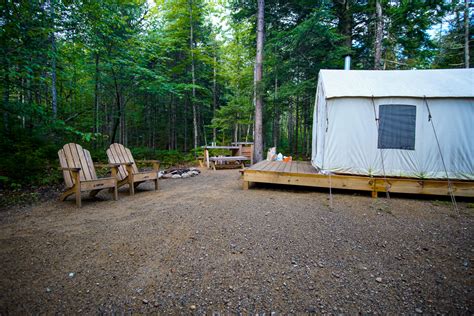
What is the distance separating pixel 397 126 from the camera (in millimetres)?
4203

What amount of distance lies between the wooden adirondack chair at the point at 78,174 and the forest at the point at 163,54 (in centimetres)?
40

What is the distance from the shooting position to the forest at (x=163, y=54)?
439 cm

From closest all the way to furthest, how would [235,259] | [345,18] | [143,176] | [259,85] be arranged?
1. [235,259]
2. [143,176]
3. [259,85]
4. [345,18]

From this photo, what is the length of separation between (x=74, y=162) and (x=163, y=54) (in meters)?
8.28

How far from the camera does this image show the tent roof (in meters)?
4.08

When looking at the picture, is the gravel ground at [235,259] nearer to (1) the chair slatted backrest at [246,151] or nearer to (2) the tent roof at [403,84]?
(2) the tent roof at [403,84]

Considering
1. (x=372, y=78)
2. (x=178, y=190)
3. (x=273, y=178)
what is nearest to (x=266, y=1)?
(x=372, y=78)

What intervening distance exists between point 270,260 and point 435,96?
15.5ft

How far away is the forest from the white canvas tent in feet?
10.8

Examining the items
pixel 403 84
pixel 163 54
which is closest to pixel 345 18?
pixel 403 84

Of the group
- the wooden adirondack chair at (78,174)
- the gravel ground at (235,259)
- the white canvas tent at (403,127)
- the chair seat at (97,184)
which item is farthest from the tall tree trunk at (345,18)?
the wooden adirondack chair at (78,174)

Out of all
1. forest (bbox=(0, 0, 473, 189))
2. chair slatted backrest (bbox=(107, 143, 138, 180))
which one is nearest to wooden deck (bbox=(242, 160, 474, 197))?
chair slatted backrest (bbox=(107, 143, 138, 180))

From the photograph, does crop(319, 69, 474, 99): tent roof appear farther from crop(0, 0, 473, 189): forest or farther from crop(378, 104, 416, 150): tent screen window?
crop(0, 0, 473, 189): forest

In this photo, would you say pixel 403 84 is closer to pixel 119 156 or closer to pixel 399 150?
pixel 399 150
